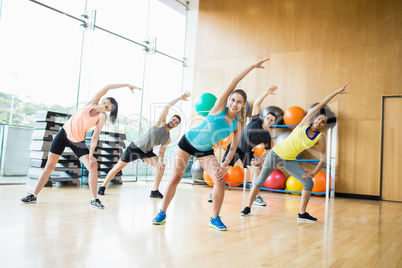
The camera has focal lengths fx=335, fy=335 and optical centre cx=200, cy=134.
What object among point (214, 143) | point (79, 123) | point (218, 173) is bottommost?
point (218, 173)

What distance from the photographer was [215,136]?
263cm

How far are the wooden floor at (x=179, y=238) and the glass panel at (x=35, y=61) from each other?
2.13 metres

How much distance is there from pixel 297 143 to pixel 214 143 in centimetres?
107

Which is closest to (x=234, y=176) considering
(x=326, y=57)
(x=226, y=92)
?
(x=326, y=57)

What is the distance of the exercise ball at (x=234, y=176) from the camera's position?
6.61m

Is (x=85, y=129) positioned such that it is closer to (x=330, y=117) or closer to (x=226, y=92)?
(x=226, y=92)

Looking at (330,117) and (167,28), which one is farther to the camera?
(167,28)

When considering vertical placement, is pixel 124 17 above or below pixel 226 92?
above

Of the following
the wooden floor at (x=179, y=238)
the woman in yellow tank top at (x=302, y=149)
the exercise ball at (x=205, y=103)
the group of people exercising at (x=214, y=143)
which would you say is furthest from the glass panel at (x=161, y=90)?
the woman in yellow tank top at (x=302, y=149)

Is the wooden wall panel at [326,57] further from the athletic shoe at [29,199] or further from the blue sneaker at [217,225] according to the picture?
the athletic shoe at [29,199]

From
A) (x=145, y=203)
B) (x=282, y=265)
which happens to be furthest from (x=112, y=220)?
(x=282, y=265)

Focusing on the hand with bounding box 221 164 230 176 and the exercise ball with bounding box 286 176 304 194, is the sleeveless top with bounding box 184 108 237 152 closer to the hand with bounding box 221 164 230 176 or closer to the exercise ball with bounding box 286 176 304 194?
the hand with bounding box 221 164 230 176

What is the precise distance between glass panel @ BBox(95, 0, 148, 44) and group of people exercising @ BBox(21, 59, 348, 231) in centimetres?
335

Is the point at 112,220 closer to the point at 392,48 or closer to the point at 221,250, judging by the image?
the point at 221,250
